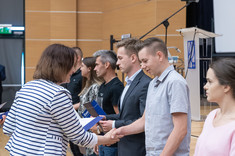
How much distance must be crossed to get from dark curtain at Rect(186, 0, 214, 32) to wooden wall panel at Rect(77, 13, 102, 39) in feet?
7.71

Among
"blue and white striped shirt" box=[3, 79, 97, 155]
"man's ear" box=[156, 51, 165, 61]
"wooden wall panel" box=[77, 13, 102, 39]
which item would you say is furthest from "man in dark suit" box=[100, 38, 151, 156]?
"wooden wall panel" box=[77, 13, 102, 39]

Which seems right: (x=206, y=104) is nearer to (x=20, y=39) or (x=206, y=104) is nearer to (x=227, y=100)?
(x=20, y=39)

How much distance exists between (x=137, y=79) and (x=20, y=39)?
768 centimetres

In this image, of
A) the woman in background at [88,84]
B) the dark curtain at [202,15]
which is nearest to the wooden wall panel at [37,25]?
the dark curtain at [202,15]

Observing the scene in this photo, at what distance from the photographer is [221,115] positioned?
169 centimetres

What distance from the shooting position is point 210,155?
5.30ft

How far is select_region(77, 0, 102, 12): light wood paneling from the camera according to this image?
10.0 metres

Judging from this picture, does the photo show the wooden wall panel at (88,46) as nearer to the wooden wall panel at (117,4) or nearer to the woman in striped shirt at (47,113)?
the wooden wall panel at (117,4)

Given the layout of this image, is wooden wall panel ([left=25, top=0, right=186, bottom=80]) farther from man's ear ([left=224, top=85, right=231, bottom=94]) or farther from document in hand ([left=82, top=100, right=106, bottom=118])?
man's ear ([left=224, top=85, right=231, bottom=94])

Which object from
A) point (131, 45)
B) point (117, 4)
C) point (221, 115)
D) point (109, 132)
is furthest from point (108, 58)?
point (117, 4)

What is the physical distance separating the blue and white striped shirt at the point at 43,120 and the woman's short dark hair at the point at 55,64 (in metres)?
0.04

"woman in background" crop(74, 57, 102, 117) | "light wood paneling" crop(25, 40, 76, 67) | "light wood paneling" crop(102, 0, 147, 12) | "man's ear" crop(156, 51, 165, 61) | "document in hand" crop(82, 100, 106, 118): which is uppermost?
"light wood paneling" crop(102, 0, 147, 12)

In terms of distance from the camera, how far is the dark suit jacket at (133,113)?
2492 mm

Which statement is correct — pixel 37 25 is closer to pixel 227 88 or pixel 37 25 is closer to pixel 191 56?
pixel 191 56
